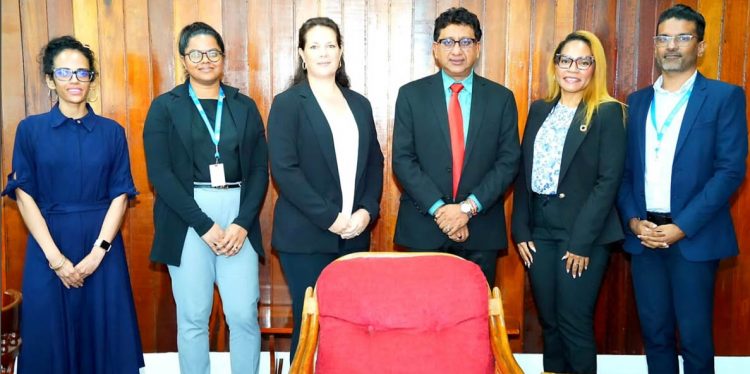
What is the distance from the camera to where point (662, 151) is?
2.65 m

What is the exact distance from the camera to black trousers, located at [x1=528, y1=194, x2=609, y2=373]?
263 cm

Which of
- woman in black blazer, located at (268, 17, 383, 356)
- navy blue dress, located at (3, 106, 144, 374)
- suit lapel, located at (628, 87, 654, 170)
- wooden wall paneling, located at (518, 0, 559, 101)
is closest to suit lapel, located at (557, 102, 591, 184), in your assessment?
suit lapel, located at (628, 87, 654, 170)

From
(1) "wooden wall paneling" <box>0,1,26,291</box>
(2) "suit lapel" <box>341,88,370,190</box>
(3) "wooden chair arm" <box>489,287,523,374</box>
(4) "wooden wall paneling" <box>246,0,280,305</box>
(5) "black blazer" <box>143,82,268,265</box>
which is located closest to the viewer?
(3) "wooden chair arm" <box>489,287,523,374</box>

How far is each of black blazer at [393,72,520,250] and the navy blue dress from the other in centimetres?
124

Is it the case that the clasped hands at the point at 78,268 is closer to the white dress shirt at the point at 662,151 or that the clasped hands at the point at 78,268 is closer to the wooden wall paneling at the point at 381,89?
the wooden wall paneling at the point at 381,89

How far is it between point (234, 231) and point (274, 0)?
1350 mm

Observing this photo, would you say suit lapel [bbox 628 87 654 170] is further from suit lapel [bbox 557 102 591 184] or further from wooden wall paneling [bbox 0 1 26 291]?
wooden wall paneling [bbox 0 1 26 291]

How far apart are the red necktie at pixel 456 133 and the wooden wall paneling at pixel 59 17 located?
6.62 feet

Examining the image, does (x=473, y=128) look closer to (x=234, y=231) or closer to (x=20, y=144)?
(x=234, y=231)

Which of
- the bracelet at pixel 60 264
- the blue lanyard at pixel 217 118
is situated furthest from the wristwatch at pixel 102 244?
the blue lanyard at pixel 217 118

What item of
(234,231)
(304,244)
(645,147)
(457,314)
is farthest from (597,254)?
(234,231)

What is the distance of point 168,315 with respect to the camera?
3.42 m

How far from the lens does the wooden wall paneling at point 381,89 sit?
3.29 m

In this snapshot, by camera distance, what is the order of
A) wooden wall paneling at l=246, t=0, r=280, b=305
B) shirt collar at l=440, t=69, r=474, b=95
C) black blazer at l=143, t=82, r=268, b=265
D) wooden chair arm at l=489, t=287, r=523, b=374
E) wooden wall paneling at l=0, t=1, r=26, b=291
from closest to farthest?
wooden chair arm at l=489, t=287, r=523, b=374, black blazer at l=143, t=82, r=268, b=265, shirt collar at l=440, t=69, r=474, b=95, wooden wall paneling at l=0, t=1, r=26, b=291, wooden wall paneling at l=246, t=0, r=280, b=305
